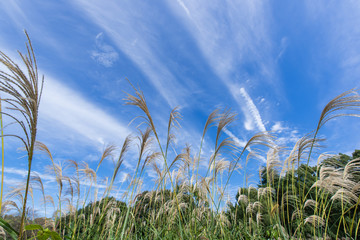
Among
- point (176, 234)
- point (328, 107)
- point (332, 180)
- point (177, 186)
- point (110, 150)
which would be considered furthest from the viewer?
point (177, 186)

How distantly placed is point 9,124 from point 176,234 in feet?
9.53

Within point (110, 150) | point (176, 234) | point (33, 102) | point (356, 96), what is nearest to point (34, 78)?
point (33, 102)

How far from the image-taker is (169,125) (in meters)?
3.27

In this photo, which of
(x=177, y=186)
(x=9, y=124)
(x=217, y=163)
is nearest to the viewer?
(x=9, y=124)

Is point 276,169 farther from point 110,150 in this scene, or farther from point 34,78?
point 34,78

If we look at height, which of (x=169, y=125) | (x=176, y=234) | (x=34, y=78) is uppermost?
(x=169, y=125)

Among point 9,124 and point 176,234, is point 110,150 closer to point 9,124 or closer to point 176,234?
point 176,234

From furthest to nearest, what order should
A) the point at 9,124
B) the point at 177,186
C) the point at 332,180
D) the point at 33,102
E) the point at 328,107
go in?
the point at 177,186 → the point at 332,180 → the point at 328,107 → the point at 9,124 → the point at 33,102

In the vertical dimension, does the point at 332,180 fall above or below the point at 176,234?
above

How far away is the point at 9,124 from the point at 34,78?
1.29 ft

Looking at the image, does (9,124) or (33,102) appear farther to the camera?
(9,124)

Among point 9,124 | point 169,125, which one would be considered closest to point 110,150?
point 169,125

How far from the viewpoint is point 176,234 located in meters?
3.47

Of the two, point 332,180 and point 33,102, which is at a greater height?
point 332,180
